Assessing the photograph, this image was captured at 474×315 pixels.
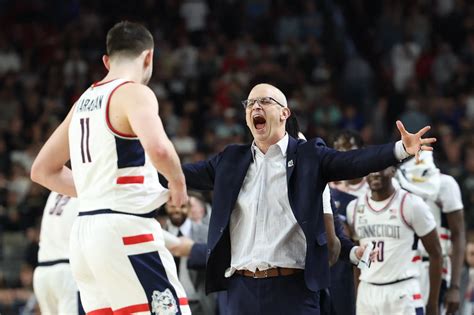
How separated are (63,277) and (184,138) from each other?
23.3 ft

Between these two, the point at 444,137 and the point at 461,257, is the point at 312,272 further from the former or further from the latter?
the point at 444,137

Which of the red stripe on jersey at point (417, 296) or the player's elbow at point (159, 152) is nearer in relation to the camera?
the player's elbow at point (159, 152)

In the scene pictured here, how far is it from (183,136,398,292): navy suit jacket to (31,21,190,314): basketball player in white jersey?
772 mm

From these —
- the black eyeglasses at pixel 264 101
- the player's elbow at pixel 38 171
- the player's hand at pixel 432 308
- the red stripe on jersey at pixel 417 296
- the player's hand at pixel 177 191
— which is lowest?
the player's hand at pixel 432 308

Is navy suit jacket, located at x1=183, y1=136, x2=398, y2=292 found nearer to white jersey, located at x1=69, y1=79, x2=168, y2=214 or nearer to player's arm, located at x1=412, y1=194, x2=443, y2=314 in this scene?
white jersey, located at x1=69, y1=79, x2=168, y2=214

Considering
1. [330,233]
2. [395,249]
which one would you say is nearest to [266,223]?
[330,233]

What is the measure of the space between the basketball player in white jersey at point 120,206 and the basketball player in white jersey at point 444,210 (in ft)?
12.7

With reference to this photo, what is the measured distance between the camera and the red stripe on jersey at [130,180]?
21.3 ft

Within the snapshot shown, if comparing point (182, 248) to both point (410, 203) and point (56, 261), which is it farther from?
point (410, 203)

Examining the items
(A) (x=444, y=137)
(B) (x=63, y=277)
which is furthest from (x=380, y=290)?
(A) (x=444, y=137)

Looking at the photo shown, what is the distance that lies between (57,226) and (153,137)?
4365 mm

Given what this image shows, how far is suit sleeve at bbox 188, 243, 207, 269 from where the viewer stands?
9.71m

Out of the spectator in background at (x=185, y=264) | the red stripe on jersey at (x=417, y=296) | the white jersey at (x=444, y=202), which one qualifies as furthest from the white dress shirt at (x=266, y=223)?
the spectator in background at (x=185, y=264)

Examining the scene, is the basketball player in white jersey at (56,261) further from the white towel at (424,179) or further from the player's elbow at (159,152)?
the player's elbow at (159,152)
